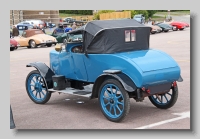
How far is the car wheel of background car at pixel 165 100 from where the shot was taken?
7.79 meters

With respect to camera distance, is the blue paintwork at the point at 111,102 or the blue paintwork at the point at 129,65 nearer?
Result: the blue paintwork at the point at 129,65

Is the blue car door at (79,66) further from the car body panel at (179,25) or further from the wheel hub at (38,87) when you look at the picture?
the car body panel at (179,25)

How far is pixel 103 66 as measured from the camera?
25.0 feet

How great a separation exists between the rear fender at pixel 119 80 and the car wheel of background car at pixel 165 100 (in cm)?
119

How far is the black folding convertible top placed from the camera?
25.3ft

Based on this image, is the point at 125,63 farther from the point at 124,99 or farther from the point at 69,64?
the point at 69,64

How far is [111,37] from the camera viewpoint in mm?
7734

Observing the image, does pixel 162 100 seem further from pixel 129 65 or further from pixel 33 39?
pixel 33 39

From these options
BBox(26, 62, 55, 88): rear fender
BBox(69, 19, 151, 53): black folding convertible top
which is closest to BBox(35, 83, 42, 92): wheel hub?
BBox(26, 62, 55, 88): rear fender

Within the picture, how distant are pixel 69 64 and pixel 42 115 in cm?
135

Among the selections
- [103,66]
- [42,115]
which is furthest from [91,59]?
[42,115]

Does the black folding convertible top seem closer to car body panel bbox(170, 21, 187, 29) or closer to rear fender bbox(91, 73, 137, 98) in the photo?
rear fender bbox(91, 73, 137, 98)

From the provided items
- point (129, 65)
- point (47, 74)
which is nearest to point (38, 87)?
point (47, 74)

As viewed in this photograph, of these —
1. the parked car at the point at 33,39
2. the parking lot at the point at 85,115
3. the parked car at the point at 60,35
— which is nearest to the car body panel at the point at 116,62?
the parking lot at the point at 85,115
